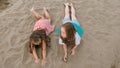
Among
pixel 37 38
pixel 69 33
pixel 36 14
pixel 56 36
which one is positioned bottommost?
pixel 56 36

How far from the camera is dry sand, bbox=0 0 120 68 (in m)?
5.48

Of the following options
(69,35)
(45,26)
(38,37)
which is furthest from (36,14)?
(69,35)

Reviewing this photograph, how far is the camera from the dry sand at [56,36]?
5.48 meters

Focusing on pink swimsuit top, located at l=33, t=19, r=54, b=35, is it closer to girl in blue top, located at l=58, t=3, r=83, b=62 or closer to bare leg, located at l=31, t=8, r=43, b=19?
bare leg, located at l=31, t=8, r=43, b=19

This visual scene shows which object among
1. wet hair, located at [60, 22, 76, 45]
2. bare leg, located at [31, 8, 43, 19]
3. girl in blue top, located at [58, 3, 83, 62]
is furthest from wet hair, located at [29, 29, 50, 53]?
bare leg, located at [31, 8, 43, 19]

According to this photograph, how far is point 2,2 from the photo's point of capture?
26.2 ft

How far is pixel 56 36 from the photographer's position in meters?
6.21

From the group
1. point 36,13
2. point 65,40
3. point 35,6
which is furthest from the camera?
point 35,6

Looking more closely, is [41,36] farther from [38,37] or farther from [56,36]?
[56,36]

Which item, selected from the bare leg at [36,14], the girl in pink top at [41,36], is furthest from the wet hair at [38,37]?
the bare leg at [36,14]

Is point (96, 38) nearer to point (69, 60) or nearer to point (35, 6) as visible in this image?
point (69, 60)

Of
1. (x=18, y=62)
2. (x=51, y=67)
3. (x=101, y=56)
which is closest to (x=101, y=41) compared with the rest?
(x=101, y=56)

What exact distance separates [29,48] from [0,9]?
96.2 inches

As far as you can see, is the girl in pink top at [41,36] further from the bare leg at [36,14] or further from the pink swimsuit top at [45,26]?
the bare leg at [36,14]
